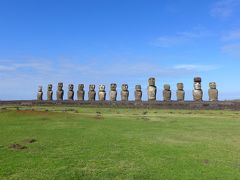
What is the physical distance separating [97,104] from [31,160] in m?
22.5

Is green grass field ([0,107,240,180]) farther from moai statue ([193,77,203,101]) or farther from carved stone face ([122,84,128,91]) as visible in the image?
carved stone face ([122,84,128,91])

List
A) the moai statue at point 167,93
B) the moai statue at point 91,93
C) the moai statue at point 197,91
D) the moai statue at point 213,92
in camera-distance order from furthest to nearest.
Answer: the moai statue at point 91,93 → the moai statue at point 167,93 → the moai statue at point 197,91 → the moai statue at point 213,92

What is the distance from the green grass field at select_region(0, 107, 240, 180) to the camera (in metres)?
8.08

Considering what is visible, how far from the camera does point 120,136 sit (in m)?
12.4

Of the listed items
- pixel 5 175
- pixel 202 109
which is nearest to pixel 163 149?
pixel 5 175

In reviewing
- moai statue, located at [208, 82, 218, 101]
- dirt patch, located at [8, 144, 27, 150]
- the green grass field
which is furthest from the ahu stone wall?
dirt patch, located at [8, 144, 27, 150]

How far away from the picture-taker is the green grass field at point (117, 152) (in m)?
8.08

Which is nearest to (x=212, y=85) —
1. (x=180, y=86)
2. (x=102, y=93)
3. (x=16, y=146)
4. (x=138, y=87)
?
(x=180, y=86)

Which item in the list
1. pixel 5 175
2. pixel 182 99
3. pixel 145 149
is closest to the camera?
pixel 5 175

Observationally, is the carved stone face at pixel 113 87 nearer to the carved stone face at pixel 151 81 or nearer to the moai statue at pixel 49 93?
the carved stone face at pixel 151 81

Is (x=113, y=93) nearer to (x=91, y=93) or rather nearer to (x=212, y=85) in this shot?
(x=91, y=93)

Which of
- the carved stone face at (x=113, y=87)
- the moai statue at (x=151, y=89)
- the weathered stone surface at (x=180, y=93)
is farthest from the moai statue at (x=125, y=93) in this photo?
the weathered stone surface at (x=180, y=93)

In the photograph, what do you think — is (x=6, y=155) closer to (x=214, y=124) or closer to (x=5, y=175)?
(x=5, y=175)

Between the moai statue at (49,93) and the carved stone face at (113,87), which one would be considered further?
the moai statue at (49,93)
